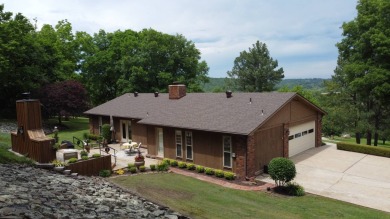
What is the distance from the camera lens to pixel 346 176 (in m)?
16.9

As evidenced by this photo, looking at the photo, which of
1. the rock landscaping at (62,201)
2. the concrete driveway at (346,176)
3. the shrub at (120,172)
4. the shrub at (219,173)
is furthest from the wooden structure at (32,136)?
the concrete driveway at (346,176)

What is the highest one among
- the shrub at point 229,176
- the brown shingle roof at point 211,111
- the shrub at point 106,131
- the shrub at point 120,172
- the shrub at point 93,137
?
the brown shingle roof at point 211,111

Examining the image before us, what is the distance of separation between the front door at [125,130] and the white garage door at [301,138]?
1354cm

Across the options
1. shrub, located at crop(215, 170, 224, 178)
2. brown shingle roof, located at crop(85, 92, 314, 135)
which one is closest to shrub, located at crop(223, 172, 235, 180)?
shrub, located at crop(215, 170, 224, 178)

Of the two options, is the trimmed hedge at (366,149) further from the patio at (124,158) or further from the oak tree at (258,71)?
the oak tree at (258,71)

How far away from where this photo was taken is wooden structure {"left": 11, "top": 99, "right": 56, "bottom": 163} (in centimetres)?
1580

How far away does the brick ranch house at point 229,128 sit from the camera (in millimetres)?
17156

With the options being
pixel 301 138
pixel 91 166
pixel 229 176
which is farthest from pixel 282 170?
pixel 91 166

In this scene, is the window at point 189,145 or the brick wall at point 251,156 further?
the window at point 189,145

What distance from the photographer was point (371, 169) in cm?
1838

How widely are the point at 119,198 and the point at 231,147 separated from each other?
31.2 ft

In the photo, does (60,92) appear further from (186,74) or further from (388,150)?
(388,150)

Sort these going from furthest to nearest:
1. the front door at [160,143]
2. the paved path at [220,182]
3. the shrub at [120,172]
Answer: the front door at [160,143] < the shrub at [120,172] < the paved path at [220,182]

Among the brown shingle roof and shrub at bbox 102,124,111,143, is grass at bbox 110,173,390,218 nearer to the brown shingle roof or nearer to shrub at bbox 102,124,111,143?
the brown shingle roof
